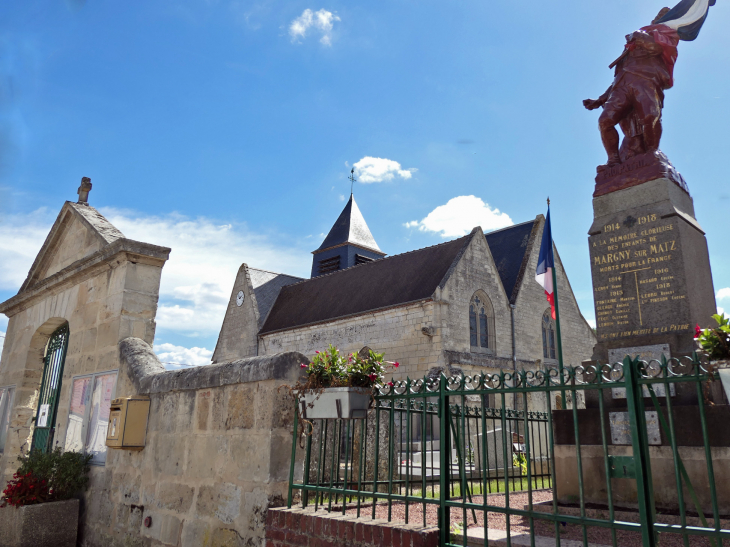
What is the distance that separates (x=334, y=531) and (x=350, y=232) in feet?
98.6

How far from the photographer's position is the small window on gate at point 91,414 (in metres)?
6.29

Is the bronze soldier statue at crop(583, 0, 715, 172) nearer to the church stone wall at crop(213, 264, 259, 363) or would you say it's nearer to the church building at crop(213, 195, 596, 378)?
the church building at crop(213, 195, 596, 378)

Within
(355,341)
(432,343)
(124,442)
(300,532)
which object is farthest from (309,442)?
(355,341)

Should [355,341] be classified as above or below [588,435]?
above

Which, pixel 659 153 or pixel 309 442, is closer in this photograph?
pixel 309 442

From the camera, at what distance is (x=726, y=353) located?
306 centimetres

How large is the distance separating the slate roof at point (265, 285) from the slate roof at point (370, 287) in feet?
1.54

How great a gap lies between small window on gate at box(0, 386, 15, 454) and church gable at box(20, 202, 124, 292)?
5.39 feet

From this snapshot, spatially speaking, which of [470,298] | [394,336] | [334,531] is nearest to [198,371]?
[334,531]

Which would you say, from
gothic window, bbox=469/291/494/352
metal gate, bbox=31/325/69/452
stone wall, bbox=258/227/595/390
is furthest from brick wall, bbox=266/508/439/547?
gothic window, bbox=469/291/494/352

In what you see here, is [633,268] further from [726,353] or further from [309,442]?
[309,442]

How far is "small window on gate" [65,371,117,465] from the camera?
20.6 ft

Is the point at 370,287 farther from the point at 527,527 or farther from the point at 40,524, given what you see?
the point at 527,527

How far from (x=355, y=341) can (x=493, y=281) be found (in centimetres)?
575
